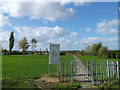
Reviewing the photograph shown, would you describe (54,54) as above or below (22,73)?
above

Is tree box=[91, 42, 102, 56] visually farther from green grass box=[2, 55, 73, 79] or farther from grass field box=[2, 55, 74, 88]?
grass field box=[2, 55, 74, 88]

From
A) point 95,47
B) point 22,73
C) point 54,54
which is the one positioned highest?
point 95,47

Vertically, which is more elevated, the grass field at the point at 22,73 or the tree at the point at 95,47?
the tree at the point at 95,47

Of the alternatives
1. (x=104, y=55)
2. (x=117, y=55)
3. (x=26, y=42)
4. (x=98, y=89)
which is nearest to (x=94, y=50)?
(x=104, y=55)

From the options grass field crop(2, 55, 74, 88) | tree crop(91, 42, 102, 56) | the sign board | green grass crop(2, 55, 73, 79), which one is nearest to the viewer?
grass field crop(2, 55, 74, 88)

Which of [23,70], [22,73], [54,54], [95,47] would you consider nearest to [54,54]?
[54,54]

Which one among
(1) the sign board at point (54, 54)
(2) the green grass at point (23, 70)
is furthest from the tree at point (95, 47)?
(1) the sign board at point (54, 54)

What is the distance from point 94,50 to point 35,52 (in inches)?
1417

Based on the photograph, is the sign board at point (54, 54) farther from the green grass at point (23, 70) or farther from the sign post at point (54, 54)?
Answer: the green grass at point (23, 70)

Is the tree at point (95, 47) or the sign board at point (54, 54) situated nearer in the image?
the sign board at point (54, 54)

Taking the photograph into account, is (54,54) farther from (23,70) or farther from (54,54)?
(23,70)

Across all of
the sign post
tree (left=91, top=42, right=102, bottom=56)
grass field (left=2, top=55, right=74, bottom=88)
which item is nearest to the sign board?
the sign post

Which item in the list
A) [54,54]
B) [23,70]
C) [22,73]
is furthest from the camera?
[23,70]

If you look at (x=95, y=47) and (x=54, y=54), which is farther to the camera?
(x=95, y=47)
